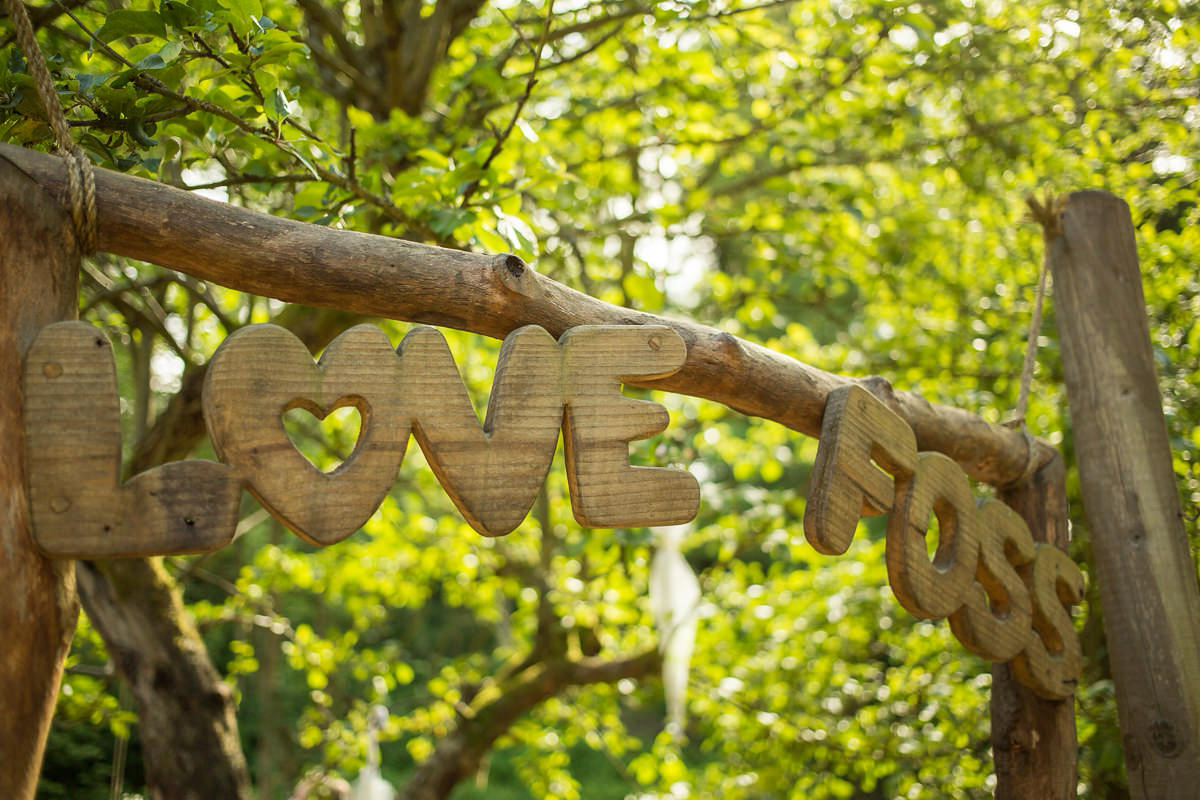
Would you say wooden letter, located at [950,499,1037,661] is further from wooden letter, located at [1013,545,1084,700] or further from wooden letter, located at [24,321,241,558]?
wooden letter, located at [24,321,241,558]

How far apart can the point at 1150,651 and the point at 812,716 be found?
5.51 feet

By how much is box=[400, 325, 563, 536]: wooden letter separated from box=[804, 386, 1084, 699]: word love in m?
0.44

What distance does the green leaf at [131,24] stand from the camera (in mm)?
1075

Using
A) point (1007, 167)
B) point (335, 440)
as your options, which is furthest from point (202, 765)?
point (1007, 167)

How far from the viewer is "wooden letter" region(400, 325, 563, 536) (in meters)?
1.00

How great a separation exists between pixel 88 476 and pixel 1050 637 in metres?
1.67

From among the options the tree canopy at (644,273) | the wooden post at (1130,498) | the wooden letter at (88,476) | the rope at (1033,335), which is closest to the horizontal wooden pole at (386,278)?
the wooden letter at (88,476)

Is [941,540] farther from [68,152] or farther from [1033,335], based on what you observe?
[68,152]

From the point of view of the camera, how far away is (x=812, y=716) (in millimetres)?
3170

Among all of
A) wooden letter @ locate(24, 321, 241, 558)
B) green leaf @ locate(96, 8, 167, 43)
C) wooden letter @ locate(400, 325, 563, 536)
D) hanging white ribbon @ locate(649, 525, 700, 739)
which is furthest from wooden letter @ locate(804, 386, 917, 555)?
hanging white ribbon @ locate(649, 525, 700, 739)

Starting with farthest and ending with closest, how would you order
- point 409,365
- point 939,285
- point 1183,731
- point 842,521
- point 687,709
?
point 687,709, point 939,285, point 1183,731, point 842,521, point 409,365

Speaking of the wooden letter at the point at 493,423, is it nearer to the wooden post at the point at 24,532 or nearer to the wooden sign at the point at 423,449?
the wooden sign at the point at 423,449

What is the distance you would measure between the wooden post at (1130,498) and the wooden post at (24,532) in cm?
179

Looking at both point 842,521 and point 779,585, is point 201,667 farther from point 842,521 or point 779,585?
point 779,585
